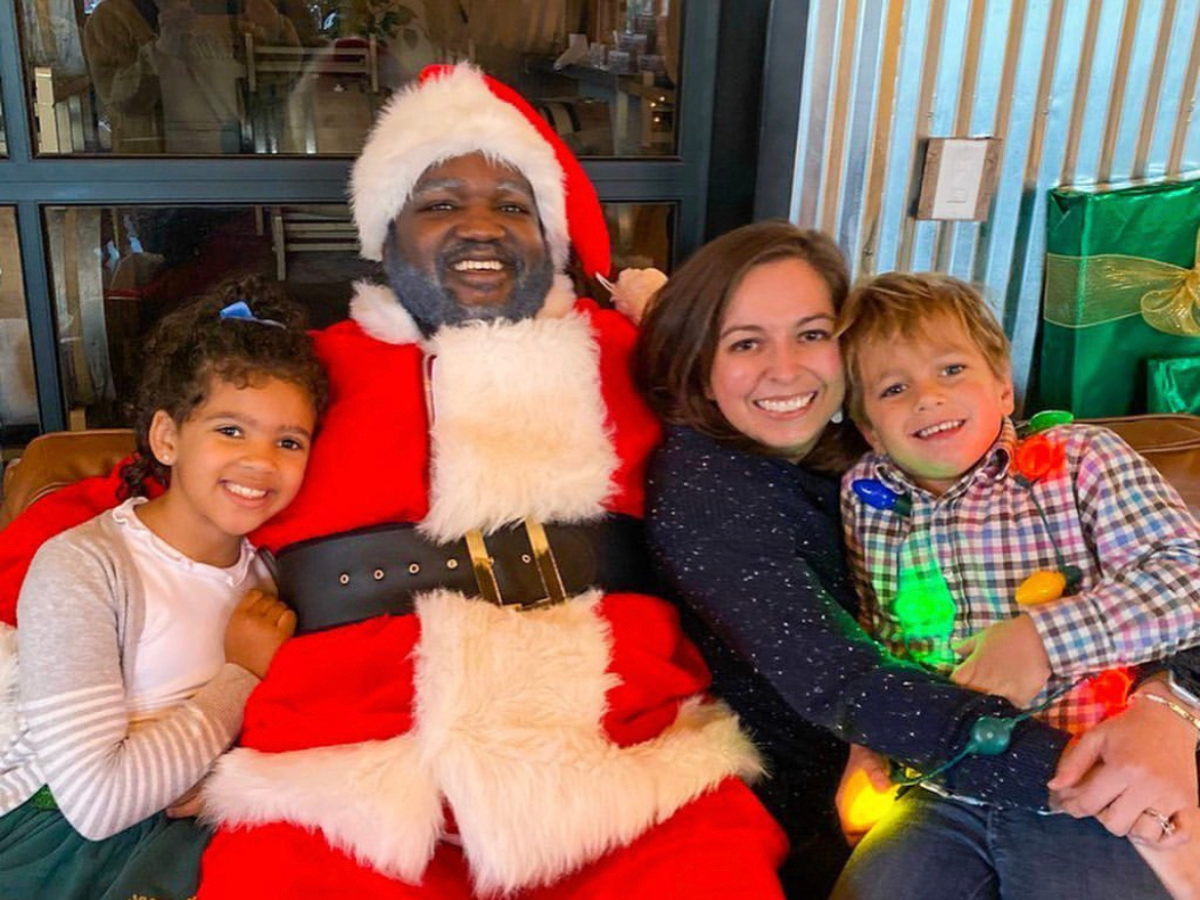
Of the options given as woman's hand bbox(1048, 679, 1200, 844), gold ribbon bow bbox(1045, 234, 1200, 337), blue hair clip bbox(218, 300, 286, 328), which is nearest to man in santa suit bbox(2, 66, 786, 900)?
blue hair clip bbox(218, 300, 286, 328)

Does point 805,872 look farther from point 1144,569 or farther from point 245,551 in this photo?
point 245,551

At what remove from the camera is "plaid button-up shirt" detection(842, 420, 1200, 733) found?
131cm

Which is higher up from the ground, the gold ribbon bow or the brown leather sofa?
the gold ribbon bow

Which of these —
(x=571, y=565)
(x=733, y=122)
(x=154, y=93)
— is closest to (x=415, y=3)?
(x=154, y=93)

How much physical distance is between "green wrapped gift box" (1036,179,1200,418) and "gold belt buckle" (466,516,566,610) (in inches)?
53.3

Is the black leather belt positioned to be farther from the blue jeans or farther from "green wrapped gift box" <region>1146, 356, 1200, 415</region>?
"green wrapped gift box" <region>1146, 356, 1200, 415</region>

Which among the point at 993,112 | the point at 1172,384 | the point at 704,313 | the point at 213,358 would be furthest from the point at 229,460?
the point at 1172,384

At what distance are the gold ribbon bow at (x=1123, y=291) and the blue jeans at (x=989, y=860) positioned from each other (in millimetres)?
1267

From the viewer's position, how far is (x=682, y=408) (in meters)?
1.54

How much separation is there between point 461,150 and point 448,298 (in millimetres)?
229

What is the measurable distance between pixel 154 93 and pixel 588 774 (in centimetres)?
150

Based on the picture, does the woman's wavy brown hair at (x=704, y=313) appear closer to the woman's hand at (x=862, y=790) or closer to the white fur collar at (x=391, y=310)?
the white fur collar at (x=391, y=310)

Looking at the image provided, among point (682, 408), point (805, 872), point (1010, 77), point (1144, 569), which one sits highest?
point (1010, 77)

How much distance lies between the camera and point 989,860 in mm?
1317
